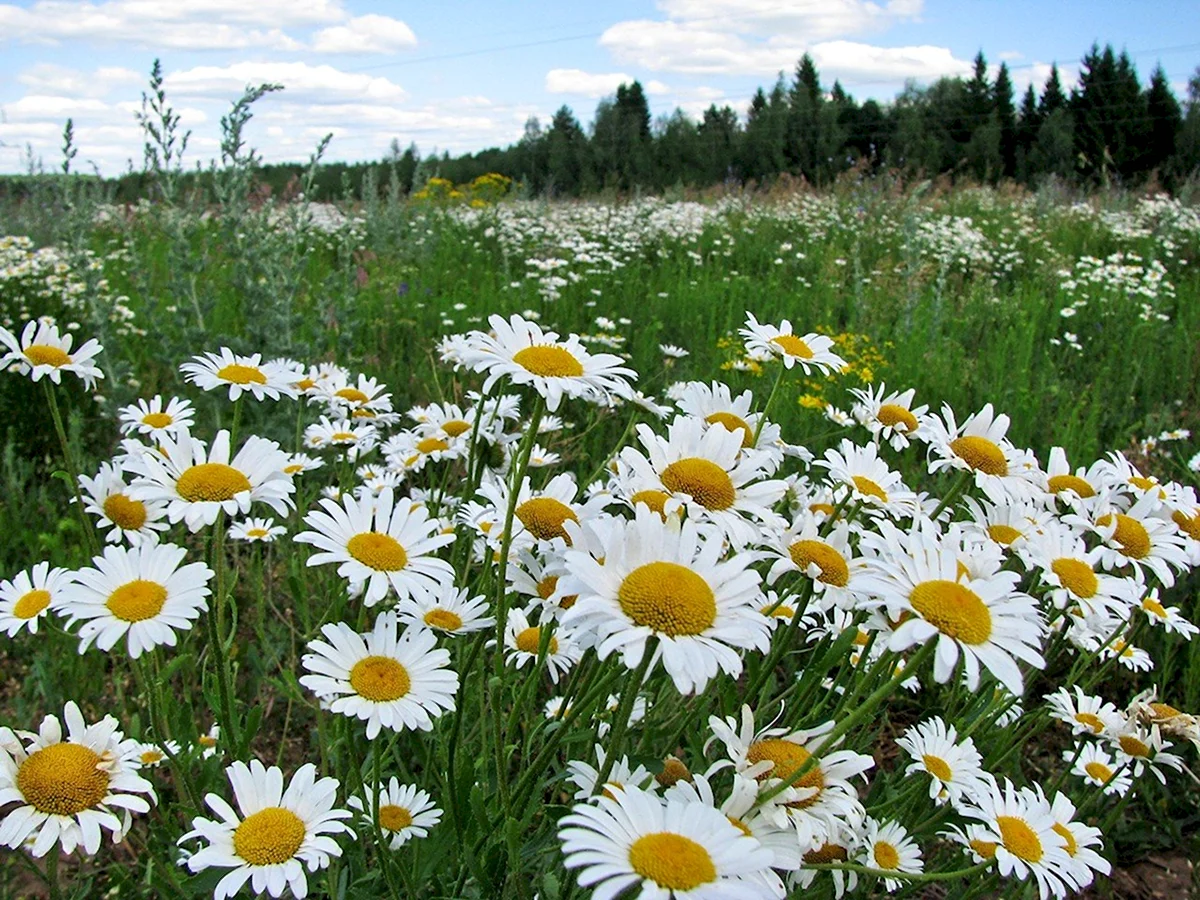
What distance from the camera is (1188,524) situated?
177 centimetres

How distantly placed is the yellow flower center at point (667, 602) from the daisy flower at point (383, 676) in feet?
1.12

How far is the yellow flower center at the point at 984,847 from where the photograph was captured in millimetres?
1468

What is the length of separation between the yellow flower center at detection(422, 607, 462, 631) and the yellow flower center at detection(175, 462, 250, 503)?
329 mm

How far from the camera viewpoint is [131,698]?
92.0 inches

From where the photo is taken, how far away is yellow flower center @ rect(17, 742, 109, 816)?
116cm

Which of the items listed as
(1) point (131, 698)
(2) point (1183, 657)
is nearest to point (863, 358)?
(2) point (1183, 657)

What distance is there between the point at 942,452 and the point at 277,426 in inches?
93.6

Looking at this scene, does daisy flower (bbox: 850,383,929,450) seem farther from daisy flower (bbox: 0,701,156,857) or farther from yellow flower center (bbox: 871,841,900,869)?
daisy flower (bbox: 0,701,156,857)

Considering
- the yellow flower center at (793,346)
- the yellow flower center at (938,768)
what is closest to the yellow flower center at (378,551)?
the yellow flower center at (793,346)

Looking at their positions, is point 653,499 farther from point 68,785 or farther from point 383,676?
point 68,785

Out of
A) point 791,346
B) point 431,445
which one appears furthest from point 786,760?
point 431,445

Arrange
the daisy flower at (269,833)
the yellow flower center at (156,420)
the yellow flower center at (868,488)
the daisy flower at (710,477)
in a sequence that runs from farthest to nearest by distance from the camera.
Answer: the yellow flower center at (156,420), the yellow flower center at (868,488), the daisy flower at (710,477), the daisy flower at (269,833)

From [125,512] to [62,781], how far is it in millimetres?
462

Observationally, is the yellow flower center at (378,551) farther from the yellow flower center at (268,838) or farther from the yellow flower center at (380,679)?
the yellow flower center at (268,838)
